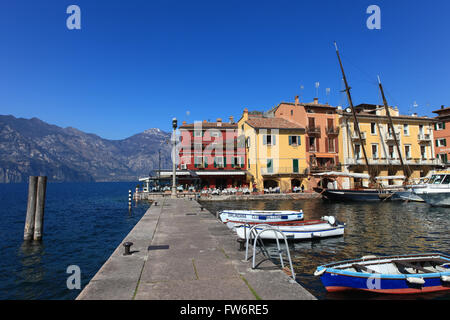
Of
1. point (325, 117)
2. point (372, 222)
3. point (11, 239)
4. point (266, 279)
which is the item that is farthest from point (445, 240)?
point (325, 117)

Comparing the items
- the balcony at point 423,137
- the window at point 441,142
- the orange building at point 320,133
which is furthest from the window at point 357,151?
the window at point 441,142

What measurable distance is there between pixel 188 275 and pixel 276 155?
1474 inches

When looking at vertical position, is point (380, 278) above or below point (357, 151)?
below

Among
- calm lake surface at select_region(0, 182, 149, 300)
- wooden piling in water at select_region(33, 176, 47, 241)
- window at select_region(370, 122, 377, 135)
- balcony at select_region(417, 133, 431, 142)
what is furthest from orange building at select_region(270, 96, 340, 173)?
wooden piling in water at select_region(33, 176, 47, 241)

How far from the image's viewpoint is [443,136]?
4650cm

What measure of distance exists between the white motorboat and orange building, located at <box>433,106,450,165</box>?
21.9m

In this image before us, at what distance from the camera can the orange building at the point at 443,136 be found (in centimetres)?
4584

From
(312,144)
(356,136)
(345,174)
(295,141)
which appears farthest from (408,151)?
(295,141)

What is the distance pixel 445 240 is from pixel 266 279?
1355cm

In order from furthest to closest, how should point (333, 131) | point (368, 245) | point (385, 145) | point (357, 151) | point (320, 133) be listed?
1. point (385, 145)
2. point (357, 151)
3. point (320, 133)
4. point (333, 131)
5. point (368, 245)

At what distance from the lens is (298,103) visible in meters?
43.9

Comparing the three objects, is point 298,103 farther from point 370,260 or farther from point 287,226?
point 370,260

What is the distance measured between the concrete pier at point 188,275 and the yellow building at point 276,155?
32901 mm

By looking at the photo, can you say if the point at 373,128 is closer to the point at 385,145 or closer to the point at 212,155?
the point at 385,145
